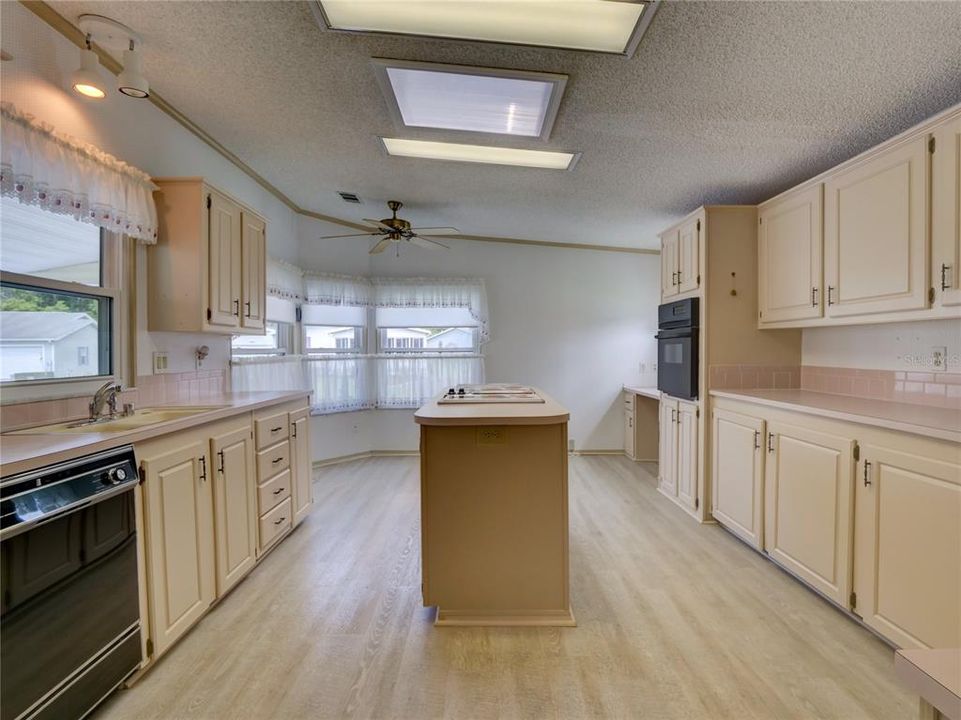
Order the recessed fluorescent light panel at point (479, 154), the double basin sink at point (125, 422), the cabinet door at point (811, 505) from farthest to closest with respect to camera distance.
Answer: the recessed fluorescent light panel at point (479, 154)
the cabinet door at point (811, 505)
the double basin sink at point (125, 422)

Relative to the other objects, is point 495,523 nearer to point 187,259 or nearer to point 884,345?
point 187,259

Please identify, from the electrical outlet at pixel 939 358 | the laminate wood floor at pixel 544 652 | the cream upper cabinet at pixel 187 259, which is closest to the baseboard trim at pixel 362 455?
the laminate wood floor at pixel 544 652

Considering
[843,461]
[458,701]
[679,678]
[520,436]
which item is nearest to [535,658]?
[458,701]

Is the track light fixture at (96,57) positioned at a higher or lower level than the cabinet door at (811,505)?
higher

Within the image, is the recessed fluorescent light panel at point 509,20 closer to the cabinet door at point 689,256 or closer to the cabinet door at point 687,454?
the cabinet door at point 689,256

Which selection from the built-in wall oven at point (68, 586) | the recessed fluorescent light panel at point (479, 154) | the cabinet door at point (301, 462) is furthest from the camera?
the cabinet door at point (301, 462)

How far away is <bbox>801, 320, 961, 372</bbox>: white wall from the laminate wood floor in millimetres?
1315

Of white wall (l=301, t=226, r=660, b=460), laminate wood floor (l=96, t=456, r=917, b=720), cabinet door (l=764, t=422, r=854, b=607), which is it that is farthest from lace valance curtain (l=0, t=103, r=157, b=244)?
cabinet door (l=764, t=422, r=854, b=607)

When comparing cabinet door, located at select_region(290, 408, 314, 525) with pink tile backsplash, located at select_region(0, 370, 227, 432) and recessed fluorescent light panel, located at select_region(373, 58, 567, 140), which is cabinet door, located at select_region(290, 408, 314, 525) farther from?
recessed fluorescent light panel, located at select_region(373, 58, 567, 140)

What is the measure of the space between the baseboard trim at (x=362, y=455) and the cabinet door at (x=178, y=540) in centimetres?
243

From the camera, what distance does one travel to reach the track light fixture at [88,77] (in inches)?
67.7

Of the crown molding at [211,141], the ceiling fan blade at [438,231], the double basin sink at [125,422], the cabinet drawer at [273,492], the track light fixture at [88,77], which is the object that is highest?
the crown molding at [211,141]

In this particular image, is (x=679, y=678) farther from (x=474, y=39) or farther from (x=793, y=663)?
(x=474, y=39)

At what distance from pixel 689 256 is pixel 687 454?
1492 millimetres
